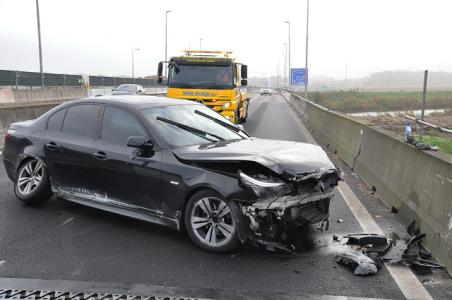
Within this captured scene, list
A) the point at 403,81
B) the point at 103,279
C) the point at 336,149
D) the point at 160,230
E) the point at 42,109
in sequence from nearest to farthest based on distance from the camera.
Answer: the point at 103,279 → the point at 160,230 → the point at 336,149 → the point at 42,109 → the point at 403,81

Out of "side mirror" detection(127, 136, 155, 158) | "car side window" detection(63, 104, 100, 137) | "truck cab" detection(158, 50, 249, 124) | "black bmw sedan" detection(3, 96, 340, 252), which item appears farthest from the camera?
"truck cab" detection(158, 50, 249, 124)

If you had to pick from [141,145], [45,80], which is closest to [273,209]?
[141,145]

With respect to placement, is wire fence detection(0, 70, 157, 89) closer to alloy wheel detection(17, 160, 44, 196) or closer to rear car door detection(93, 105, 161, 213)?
alloy wheel detection(17, 160, 44, 196)

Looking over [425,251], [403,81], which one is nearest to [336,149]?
[425,251]

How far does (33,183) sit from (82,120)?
1162 mm

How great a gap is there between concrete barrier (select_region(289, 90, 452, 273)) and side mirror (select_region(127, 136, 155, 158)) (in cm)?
302

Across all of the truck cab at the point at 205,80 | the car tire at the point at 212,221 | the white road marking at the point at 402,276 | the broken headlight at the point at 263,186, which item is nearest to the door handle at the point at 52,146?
the car tire at the point at 212,221

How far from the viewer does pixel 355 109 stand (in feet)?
166

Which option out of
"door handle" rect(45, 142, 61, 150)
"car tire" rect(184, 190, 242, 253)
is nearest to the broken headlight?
"car tire" rect(184, 190, 242, 253)

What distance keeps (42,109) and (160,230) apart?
1170cm

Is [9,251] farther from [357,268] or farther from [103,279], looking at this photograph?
[357,268]

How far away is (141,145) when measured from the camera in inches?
217

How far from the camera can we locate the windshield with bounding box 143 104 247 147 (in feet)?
19.1

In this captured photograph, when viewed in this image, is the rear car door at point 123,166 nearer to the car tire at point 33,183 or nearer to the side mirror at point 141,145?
the side mirror at point 141,145
